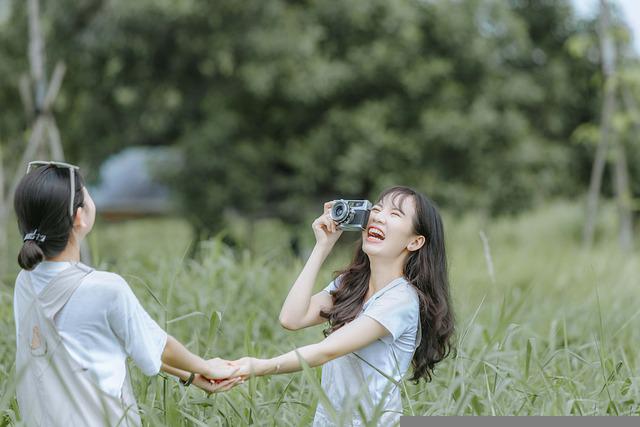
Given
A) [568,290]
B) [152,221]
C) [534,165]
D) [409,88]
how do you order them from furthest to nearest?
[152,221], [534,165], [409,88], [568,290]

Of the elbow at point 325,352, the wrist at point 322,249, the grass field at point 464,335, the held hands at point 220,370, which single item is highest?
the wrist at point 322,249

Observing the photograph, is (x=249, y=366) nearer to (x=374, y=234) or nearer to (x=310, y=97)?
(x=374, y=234)

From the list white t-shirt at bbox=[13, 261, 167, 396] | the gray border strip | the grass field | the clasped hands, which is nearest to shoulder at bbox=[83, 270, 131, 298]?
white t-shirt at bbox=[13, 261, 167, 396]

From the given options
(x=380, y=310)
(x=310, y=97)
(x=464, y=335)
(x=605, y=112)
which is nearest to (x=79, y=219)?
(x=380, y=310)

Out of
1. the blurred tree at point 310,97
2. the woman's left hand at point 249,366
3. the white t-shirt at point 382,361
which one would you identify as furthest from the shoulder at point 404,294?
the blurred tree at point 310,97

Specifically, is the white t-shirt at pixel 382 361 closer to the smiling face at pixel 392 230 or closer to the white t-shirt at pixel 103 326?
the smiling face at pixel 392 230

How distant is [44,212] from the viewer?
1805mm

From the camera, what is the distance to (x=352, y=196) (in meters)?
8.02

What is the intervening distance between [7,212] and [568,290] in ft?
14.1

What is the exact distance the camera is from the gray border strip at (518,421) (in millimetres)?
2033

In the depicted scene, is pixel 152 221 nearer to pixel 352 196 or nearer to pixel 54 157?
pixel 352 196

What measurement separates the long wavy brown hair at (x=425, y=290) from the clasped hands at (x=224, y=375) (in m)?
0.22

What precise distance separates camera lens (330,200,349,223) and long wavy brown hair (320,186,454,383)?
0.13 metres

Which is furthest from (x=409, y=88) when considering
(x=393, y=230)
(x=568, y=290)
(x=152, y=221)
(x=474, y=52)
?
(x=152, y=221)
